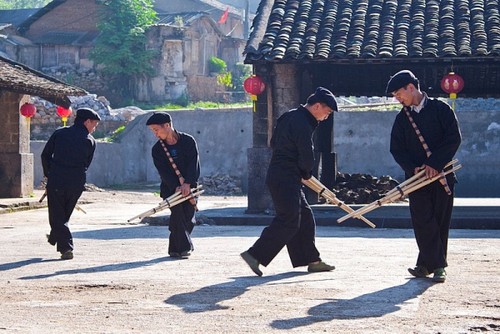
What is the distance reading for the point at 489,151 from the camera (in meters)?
32.1

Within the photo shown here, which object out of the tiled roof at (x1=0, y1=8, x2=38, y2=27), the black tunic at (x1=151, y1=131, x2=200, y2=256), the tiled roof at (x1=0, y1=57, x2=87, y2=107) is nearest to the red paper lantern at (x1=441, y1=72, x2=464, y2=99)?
the black tunic at (x1=151, y1=131, x2=200, y2=256)

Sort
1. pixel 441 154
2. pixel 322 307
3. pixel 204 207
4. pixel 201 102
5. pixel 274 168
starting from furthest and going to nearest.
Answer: pixel 201 102
pixel 204 207
pixel 274 168
pixel 441 154
pixel 322 307

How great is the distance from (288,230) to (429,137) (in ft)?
5.43

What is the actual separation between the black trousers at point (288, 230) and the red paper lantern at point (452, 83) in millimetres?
10027

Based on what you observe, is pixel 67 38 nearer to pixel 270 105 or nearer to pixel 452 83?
pixel 270 105

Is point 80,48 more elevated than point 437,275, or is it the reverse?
point 80,48

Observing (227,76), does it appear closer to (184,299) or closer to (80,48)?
(80,48)

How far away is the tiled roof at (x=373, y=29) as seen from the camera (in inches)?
805

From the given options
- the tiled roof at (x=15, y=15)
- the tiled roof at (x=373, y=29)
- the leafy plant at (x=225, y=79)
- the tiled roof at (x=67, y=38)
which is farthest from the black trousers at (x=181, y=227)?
the tiled roof at (x=15, y=15)

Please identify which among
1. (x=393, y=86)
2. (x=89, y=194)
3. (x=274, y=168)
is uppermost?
(x=393, y=86)

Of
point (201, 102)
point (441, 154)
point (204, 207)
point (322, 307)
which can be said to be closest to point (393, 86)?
point (441, 154)

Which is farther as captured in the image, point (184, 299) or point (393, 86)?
point (393, 86)

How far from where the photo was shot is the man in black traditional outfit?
10.1 m

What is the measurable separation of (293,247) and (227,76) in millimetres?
43165
